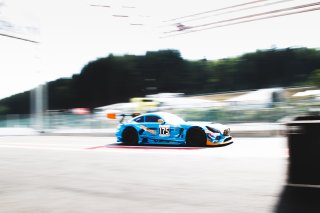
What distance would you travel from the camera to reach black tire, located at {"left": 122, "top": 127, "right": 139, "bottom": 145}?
12.8 meters

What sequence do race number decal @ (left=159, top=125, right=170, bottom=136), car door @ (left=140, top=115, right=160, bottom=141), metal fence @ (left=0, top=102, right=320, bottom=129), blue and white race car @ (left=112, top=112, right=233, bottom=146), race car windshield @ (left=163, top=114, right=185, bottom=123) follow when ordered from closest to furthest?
blue and white race car @ (left=112, top=112, right=233, bottom=146), race number decal @ (left=159, top=125, right=170, bottom=136), race car windshield @ (left=163, top=114, right=185, bottom=123), car door @ (left=140, top=115, right=160, bottom=141), metal fence @ (left=0, top=102, right=320, bottom=129)

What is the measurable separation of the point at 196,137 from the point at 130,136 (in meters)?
2.82

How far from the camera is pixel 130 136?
12.9 m

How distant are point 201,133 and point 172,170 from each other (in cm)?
423

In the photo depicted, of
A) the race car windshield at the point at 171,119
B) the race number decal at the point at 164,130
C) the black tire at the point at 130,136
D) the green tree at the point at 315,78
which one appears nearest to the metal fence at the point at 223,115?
the race car windshield at the point at 171,119

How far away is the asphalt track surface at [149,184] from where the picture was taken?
4527mm

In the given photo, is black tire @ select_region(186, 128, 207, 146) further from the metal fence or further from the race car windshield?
the metal fence

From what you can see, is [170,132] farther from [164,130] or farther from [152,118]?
[152,118]

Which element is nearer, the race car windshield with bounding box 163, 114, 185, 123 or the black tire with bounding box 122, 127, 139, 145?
the race car windshield with bounding box 163, 114, 185, 123

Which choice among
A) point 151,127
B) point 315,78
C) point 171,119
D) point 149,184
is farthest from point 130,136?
point 315,78

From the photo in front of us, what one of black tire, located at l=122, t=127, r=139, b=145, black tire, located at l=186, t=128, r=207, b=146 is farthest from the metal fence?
black tire, located at l=122, t=127, r=139, b=145

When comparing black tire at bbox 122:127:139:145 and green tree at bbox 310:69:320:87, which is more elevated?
green tree at bbox 310:69:320:87

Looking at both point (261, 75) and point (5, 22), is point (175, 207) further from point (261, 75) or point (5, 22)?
point (261, 75)

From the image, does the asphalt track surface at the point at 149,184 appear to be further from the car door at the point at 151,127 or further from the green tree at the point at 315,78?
the green tree at the point at 315,78
